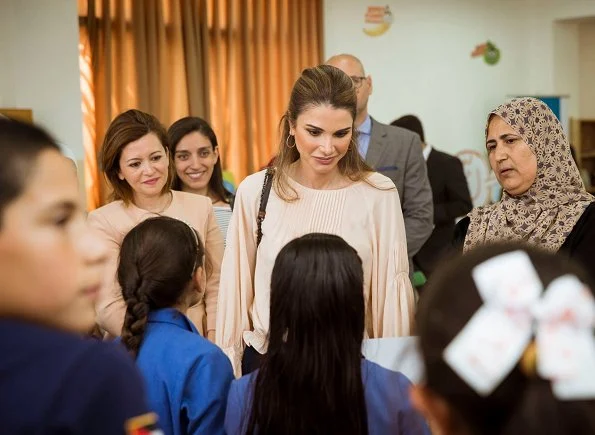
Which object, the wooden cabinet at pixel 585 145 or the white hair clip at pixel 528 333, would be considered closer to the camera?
the white hair clip at pixel 528 333

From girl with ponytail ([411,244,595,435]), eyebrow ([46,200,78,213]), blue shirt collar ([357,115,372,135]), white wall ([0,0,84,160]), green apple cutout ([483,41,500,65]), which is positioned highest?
green apple cutout ([483,41,500,65])

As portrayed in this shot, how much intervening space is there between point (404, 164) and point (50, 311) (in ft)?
9.75

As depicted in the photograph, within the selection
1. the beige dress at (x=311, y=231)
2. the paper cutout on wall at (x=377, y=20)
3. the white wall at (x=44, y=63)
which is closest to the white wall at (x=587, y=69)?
the paper cutout on wall at (x=377, y=20)

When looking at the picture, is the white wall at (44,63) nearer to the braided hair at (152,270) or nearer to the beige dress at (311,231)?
the beige dress at (311,231)

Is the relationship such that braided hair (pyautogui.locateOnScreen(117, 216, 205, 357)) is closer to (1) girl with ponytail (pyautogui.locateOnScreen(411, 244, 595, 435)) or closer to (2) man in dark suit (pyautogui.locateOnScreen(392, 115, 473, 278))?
(1) girl with ponytail (pyautogui.locateOnScreen(411, 244, 595, 435))

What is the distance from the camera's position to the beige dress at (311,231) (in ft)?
8.20

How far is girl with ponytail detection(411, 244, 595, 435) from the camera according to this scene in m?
0.86

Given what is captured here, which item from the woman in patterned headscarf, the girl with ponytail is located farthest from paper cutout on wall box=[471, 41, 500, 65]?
the girl with ponytail

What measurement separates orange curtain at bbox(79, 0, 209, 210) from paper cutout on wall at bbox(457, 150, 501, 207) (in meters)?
3.09

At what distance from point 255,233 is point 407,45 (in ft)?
18.9

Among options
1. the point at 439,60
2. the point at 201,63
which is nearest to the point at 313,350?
the point at 201,63

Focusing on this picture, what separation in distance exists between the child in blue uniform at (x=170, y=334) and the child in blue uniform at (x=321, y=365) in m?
0.17

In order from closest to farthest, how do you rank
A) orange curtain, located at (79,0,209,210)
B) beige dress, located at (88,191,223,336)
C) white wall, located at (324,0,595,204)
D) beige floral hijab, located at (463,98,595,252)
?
beige floral hijab, located at (463,98,595,252)
beige dress, located at (88,191,223,336)
orange curtain, located at (79,0,209,210)
white wall, located at (324,0,595,204)

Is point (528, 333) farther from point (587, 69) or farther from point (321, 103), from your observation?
point (587, 69)
